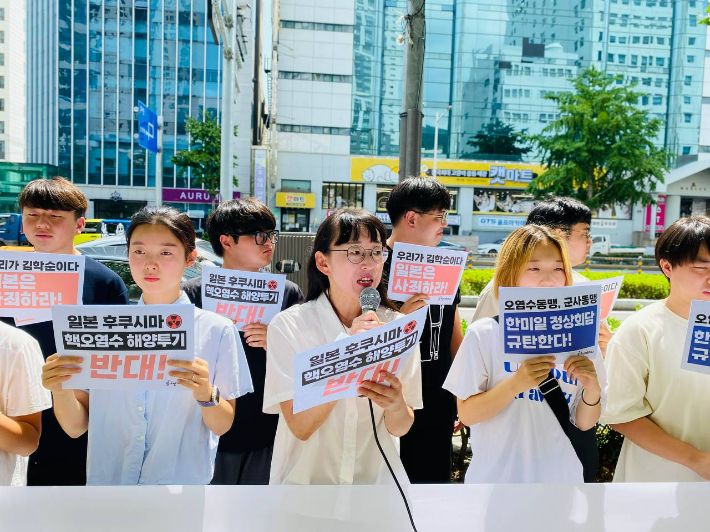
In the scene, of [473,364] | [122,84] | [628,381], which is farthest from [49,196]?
[122,84]

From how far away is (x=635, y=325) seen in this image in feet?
6.43

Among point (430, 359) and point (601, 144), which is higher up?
point (601, 144)

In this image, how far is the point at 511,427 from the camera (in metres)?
1.90

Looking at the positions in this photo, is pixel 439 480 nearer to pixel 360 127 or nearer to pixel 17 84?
pixel 360 127

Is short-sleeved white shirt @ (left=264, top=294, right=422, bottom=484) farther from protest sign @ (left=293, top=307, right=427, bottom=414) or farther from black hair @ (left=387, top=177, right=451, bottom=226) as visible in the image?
black hair @ (left=387, top=177, right=451, bottom=226)

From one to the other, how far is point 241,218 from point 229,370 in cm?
96

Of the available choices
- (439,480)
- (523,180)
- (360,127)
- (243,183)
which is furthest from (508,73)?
(439,480)

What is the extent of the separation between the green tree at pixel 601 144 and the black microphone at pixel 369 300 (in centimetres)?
2011

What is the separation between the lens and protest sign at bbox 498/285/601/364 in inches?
66.5

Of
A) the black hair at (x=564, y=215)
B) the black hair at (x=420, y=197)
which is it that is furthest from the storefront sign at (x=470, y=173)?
the black hair at (x=420, y=197)

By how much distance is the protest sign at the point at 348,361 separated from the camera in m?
1.42

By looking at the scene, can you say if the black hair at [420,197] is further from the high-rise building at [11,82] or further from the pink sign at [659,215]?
the high-rise building at [11,82]

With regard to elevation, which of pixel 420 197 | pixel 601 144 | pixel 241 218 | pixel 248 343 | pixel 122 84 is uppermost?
pixel 122 84

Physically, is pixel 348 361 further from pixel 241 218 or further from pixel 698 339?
pixel 241 218
